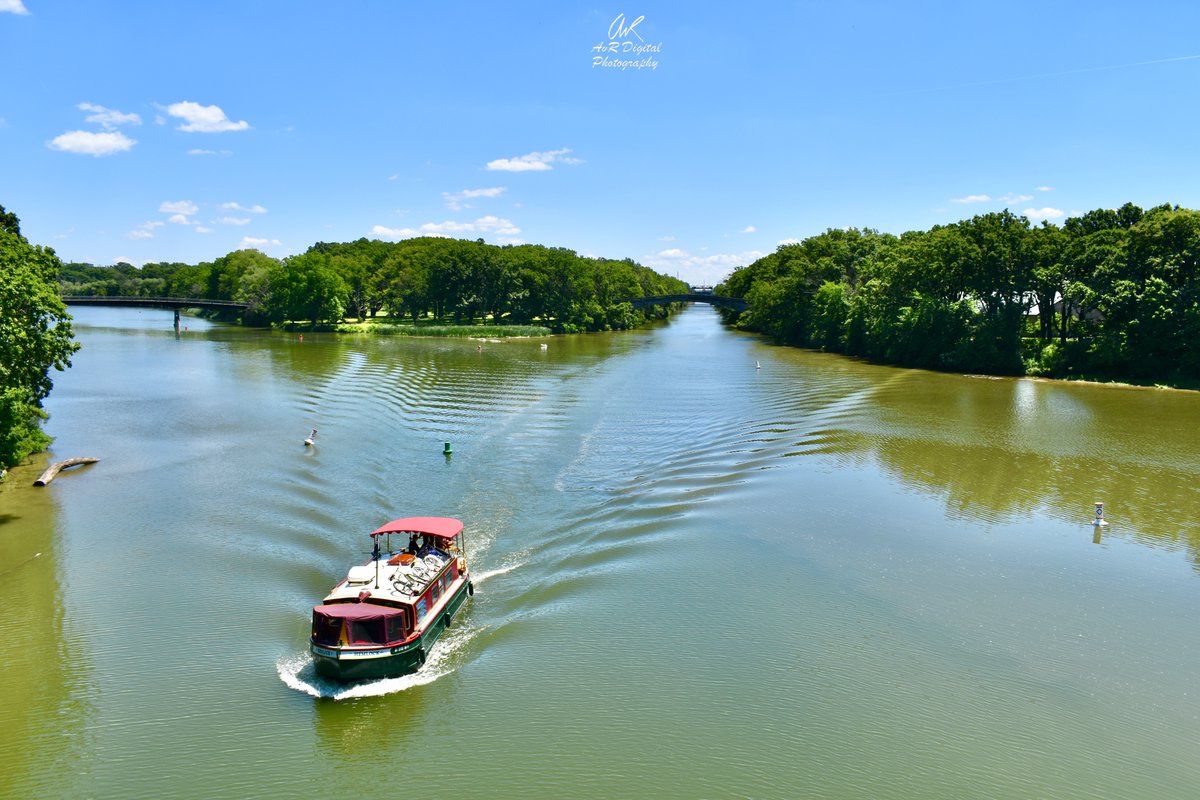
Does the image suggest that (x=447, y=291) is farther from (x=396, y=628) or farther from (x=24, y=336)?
(x=396, y=628)

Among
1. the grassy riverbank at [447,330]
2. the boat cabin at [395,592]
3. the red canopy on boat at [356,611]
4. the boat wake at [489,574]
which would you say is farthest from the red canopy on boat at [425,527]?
the grassy riverbank at [447,330]

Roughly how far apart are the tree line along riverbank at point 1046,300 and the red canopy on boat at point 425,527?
194ft

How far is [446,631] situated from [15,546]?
16788mm

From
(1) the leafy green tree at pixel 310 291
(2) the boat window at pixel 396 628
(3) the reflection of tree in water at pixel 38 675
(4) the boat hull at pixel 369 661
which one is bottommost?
(3) the reflection of tree in water at pixel 38 675

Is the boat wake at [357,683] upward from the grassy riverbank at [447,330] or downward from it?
downward

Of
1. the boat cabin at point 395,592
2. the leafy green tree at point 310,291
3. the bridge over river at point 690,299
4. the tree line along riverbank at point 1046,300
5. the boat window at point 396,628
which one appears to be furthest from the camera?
the bridge over river at point 690,299

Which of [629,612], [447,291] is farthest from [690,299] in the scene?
[629,612]

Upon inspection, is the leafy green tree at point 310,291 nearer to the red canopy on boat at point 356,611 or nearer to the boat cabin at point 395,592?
the boat cabin at point 395,592

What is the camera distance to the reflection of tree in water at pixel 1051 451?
96.2 feet

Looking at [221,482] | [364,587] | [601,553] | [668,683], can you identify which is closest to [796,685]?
[668,683]

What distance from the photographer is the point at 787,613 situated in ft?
67.1

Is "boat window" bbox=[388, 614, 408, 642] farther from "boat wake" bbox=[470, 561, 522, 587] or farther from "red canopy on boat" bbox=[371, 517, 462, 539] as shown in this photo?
"boat wake" bbox=[470, 561, 522, 587]

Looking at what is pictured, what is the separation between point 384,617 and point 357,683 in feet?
5.19

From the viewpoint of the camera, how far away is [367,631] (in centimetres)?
1734
